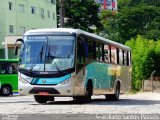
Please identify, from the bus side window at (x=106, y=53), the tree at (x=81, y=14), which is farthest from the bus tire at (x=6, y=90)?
the tree at (x=81, y=14)

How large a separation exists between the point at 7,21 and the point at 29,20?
6.29 m

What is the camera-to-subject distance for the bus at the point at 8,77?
133 ft

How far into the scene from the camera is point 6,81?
40.9 meters

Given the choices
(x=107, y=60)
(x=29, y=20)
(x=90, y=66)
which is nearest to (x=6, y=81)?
(x=107, y=60)

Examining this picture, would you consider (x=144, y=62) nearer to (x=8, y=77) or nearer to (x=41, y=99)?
(x=8, y=77)

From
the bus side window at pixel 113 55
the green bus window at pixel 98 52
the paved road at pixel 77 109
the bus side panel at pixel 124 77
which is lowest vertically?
the bus side panel at pixel 124 77

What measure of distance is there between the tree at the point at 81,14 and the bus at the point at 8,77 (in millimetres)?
37417

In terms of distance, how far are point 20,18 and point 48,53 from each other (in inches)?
1838

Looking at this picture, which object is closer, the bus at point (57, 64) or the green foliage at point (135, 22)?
the bus at point (57, 64)

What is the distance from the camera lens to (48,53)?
21531mm

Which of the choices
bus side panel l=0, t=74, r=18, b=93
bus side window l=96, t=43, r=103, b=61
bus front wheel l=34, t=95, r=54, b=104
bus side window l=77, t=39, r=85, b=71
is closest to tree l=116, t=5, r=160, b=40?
bus side panel l=0, t=74, r=18, b=93

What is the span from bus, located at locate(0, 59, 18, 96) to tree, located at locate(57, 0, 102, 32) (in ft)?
123

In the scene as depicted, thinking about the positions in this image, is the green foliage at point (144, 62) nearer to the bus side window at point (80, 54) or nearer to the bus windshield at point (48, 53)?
the bus side window at point (80, 54)

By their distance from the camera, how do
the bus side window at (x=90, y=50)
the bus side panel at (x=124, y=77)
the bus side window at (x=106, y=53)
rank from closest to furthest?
the bus side window at (x=90, y=50) → the bus side window at (x=106, y=53) → the bus side panel at (x=124, y=77)
